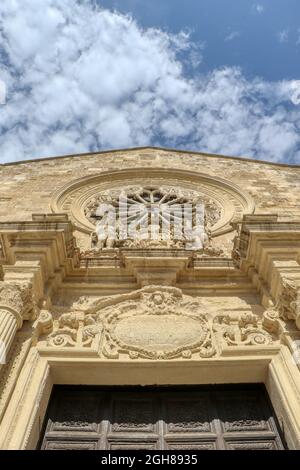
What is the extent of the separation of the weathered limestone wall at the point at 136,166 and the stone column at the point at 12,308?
386 centimetres

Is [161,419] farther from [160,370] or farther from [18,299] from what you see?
[18,299]

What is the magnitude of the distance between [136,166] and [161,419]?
839cm

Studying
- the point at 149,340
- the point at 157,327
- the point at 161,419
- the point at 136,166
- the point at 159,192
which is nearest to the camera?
the point at 161,419

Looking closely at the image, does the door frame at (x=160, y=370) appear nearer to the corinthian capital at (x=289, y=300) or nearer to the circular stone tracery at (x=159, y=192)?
the corinthian capital at (x=289, y=300)

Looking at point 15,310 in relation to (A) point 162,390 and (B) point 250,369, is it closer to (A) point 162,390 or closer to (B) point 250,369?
(A) point 162,390

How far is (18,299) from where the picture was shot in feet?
15.7

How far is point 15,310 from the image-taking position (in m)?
4.61

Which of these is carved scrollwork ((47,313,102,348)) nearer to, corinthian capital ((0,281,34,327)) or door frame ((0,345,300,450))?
door frame ((0,345,300,450))

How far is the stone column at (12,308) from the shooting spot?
14.2 feet

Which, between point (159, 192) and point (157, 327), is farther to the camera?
point (159, 192)

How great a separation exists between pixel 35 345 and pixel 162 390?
5.28 ft

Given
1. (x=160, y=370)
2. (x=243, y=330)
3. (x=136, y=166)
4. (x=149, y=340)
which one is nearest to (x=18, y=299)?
(x=149, y=340)

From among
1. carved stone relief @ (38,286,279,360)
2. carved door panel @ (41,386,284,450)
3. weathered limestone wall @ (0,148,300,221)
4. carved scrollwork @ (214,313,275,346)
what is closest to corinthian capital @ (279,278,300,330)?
carved stone relief @ (38,286,279,360)
